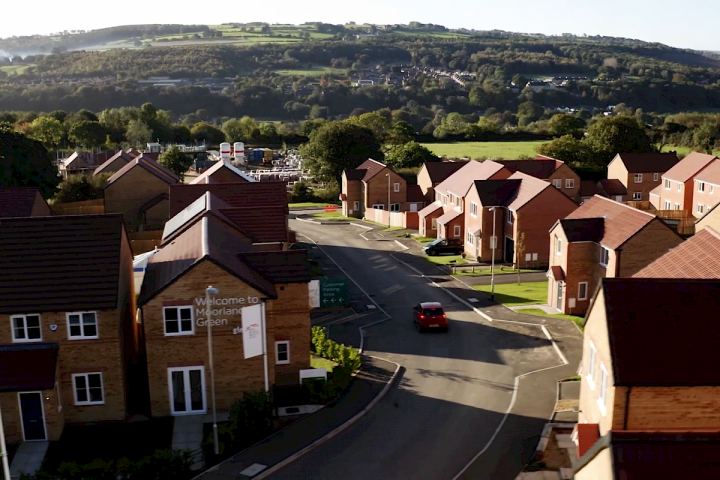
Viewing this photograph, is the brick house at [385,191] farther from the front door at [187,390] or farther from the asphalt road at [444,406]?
the front door at [187,390]

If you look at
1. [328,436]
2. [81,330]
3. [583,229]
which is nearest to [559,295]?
[583,229]

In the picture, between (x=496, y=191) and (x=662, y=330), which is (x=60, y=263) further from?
(x=496, y=191)

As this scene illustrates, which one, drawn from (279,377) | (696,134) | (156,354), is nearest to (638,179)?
(696,134)

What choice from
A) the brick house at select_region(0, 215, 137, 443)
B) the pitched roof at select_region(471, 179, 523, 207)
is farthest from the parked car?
the brick house at select_region(0, 215, 137, 443)

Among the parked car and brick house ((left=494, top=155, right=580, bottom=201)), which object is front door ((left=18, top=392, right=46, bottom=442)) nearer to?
the parked car

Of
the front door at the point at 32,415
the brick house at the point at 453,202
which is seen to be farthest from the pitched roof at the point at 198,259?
the brick house at the point at 453,202
